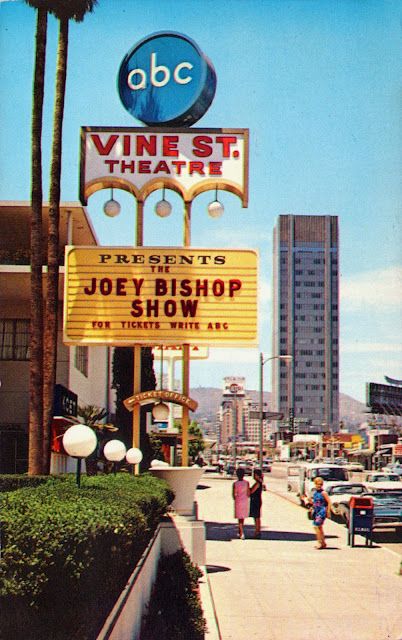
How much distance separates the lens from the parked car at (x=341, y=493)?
86.9 feet

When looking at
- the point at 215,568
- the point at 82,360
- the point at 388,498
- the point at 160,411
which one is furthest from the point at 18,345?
the point at 215,568

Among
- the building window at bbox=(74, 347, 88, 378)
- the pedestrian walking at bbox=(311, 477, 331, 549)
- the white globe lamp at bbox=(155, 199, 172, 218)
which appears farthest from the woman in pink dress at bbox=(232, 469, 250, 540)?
the building window at bbox=(74, 347, 88, 378)

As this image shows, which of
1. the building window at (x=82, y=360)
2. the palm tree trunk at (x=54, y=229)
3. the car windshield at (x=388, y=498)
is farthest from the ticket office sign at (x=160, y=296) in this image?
the building window at (x=82, y=360)

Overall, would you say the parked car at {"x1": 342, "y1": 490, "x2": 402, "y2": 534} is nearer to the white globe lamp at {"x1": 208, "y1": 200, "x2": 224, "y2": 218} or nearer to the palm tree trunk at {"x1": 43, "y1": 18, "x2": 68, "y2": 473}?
the palm tree trunk at {"x1": 43, "y1": 18, "x2": 68, "y2": 473}

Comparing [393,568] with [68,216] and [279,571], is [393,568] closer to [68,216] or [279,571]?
[279,571]

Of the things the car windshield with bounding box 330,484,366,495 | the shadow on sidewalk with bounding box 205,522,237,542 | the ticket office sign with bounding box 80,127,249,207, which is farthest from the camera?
the car windshield with bounding box 330,484,366,495

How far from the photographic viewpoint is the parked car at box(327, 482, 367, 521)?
26484 millimetres

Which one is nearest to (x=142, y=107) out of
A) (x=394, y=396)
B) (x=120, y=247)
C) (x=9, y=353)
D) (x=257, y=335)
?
(x=120, y=247)

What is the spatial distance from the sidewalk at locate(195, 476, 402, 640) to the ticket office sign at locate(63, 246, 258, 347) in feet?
13.1

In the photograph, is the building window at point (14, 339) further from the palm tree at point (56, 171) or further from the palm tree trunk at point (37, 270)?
the palm tree trunk at point (37, 270)

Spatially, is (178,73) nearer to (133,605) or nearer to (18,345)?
(133,605)

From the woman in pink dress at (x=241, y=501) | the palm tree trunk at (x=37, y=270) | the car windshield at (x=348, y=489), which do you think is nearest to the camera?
the palm tree trunk at (x=37, y=270)

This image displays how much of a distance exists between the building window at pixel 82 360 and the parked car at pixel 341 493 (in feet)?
A: 33.9

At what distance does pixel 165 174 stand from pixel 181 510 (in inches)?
235
